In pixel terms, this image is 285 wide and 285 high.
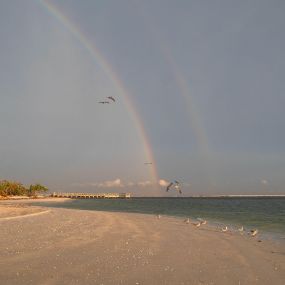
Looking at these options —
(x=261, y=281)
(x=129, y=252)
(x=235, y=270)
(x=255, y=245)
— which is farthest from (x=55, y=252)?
(x=255, y=245)

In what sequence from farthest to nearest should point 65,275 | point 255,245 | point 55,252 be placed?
point 255,245
point 55,252
point 65,275

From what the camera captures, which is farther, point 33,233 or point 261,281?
point 33,233

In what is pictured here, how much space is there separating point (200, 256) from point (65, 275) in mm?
7493

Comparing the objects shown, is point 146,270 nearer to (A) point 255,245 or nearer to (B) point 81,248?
(B) point 81,248

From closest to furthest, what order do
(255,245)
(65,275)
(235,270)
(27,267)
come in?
(65,275) → (27,267) → (235,270) → (255,245)

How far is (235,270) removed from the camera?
15.6 meters

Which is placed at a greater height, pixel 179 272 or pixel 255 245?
pixel 255 245

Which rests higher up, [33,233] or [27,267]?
[33,233]

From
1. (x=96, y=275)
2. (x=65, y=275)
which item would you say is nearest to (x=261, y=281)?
(x=96, y=275)

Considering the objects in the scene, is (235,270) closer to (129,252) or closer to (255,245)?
(129,252)

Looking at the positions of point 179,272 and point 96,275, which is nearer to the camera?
point 96,275

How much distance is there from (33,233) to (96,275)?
12.4m

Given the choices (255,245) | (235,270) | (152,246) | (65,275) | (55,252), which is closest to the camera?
(65,275)

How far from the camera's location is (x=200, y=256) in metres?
18.7
